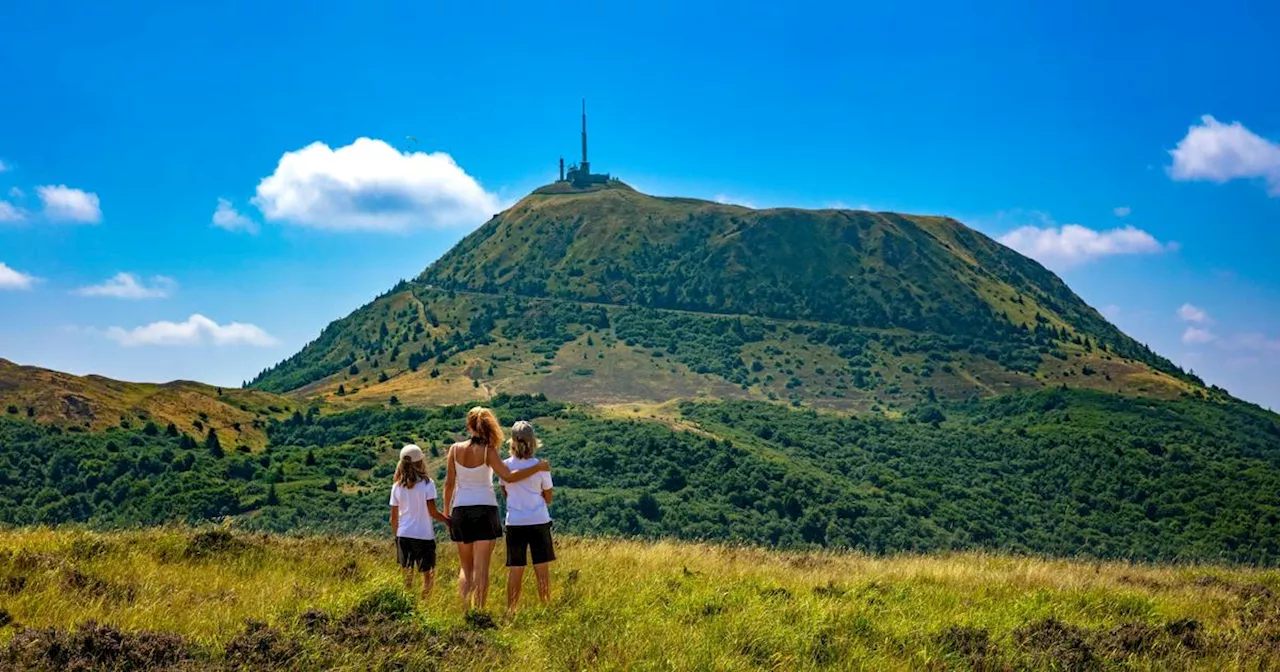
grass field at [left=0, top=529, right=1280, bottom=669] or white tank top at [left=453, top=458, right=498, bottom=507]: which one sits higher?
white tank top at [left=453, top=458, right=498, bottom=507]

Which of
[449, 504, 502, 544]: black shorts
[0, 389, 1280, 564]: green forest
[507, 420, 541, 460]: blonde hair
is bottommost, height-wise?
[0, 389, 1280, 564]: green forest

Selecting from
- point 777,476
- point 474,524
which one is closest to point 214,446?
point 777,476

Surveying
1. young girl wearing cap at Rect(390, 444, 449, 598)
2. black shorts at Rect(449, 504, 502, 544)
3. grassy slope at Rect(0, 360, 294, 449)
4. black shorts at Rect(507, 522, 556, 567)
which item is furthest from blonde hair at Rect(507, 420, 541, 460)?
grassy slope at Rect(0, 360, 294, 449)

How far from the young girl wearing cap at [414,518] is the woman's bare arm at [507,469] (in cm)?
106

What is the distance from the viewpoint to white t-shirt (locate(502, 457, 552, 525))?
28.7 feet

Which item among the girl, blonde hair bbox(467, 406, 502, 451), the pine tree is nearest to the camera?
blonde hair bbox(467, 406, 502, 451)

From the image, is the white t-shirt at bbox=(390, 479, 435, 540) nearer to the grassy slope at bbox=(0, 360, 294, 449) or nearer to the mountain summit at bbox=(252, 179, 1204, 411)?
the grassy slope at bbox=(0, 360, 294, 449)

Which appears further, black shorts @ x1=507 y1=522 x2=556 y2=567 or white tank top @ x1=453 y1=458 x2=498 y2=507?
white tank top @ x1=453 y1=458 x2=498 y2=507

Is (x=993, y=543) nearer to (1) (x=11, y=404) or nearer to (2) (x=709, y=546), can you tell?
(2) (x=709, y=546)

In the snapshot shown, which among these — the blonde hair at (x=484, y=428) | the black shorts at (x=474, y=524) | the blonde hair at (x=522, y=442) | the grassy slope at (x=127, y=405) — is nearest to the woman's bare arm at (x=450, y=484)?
the black shorts at (x=474, y=524)

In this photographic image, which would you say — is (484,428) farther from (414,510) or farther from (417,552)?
(417,552)

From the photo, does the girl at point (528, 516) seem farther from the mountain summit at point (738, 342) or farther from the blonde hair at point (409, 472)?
the mountain summit at point (738, 342)

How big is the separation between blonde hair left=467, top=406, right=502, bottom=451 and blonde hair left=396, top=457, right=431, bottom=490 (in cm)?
104

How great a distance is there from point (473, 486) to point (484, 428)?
2.32 ft
